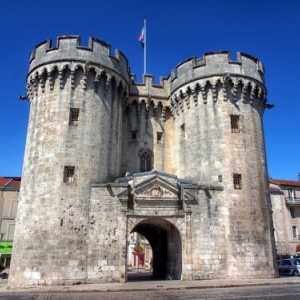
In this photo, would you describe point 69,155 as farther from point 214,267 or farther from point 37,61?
point 214,267

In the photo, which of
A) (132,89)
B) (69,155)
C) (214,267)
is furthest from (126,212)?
(132,89)

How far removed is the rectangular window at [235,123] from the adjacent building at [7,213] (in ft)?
81.4

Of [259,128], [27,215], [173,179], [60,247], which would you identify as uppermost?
[259,128]

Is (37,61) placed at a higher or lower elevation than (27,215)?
higher

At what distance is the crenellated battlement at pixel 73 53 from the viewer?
2089 centimetres

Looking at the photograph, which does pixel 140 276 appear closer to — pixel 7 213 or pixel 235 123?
pixel 235 123

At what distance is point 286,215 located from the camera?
42.5 metres

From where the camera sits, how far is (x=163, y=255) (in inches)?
913

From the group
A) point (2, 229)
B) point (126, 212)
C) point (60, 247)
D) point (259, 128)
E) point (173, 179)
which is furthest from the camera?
point (2, 229)

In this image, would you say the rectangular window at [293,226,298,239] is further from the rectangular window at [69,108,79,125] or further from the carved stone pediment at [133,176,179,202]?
the rectangular window at [69,108,79,125]

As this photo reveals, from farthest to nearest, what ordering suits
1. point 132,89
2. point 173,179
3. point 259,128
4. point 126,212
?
point 132,89, point 259,128, point 173,179, point 126,212

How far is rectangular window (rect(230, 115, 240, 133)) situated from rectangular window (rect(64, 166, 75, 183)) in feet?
35.2

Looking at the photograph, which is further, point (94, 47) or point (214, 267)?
point (94, 47)

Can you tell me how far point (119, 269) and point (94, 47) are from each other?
13949 mm
